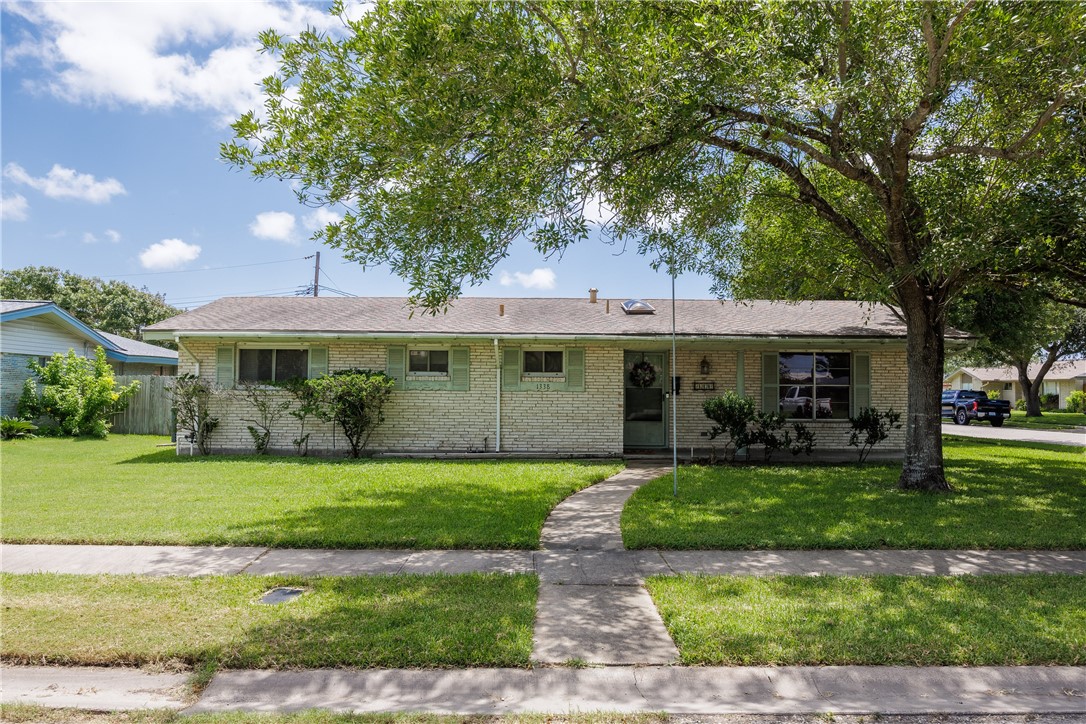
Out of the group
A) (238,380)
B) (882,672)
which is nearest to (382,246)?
(882,672)

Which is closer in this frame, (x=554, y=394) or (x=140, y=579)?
(x=140, y=579)

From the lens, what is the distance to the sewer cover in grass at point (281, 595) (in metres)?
4.93

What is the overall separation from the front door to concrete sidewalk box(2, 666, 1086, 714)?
36.8 feet

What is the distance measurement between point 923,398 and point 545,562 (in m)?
7.33

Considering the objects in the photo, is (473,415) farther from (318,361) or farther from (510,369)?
(318,361)

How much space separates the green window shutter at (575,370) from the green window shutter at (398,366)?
12.0 ft

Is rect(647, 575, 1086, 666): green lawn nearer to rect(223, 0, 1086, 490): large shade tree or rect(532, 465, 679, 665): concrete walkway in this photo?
rect(532, 465, 679, 665): concrete walkway

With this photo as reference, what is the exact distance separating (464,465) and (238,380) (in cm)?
581

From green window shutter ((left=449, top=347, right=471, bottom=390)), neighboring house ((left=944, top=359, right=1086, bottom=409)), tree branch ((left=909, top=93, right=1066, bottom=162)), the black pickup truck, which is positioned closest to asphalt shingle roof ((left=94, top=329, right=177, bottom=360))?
green window shutter ((left=449, top=347, right=471, bottom=390))

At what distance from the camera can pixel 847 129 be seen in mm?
8281

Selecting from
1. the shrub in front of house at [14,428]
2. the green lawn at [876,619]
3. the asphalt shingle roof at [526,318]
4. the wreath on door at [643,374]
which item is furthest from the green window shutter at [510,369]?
the shrub in front of house at [14,428]

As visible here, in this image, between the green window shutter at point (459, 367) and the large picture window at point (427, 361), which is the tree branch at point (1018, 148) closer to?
the green window shutter at point (459, 367)

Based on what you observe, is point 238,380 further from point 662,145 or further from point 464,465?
point 662,145

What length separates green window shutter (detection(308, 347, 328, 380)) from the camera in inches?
551
